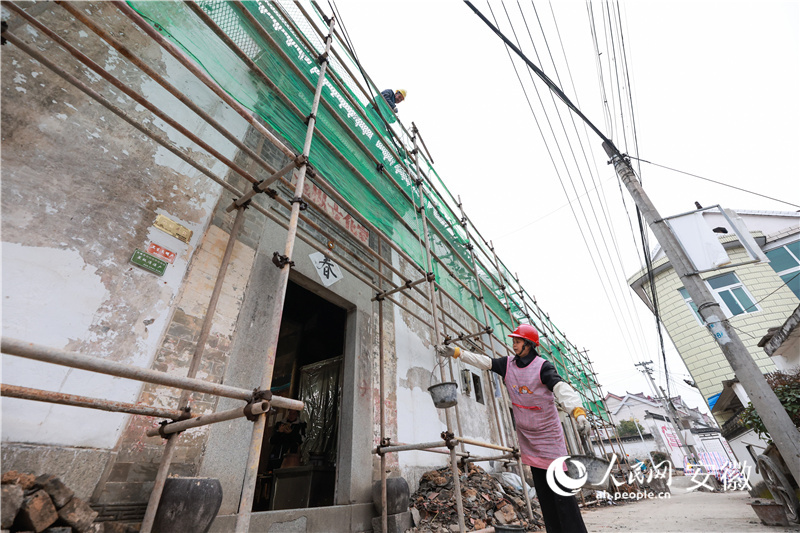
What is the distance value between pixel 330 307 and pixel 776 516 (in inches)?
301

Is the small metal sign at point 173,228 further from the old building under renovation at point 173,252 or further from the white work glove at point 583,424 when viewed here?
the white work glove at point 583,424

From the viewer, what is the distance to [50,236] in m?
2.38

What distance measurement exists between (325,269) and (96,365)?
3.43 meters

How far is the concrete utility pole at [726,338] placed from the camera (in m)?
4.21

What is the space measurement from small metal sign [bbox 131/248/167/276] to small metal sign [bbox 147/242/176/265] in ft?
0.14

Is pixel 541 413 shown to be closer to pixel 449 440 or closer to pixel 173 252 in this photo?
pixel 449 440

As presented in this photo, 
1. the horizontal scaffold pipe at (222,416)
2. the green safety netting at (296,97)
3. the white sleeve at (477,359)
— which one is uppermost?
the green safety netting at (296,97)

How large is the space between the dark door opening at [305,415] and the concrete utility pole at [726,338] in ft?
19.2

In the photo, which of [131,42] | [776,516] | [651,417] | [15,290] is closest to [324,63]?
[131,42]

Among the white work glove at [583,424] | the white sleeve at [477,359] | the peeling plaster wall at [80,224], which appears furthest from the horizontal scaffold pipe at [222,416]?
the white work glove at [583,424]

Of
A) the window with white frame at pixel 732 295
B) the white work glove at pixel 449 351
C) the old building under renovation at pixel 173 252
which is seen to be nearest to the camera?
the old building under renovation at pixel 173 252

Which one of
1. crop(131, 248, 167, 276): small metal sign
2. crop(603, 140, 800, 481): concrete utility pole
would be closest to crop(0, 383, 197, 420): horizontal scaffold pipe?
crop(131, 248, 167, 276): small metal sign

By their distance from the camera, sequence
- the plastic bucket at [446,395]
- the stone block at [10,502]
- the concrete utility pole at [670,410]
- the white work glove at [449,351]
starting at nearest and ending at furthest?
the stone block at [10,502]
the plastic bucket at [446,395]
the white work glove at [449,351]
the concrete utility pole at [670,410]

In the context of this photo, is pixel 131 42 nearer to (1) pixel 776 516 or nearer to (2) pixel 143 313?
(2) pixel 143 313
